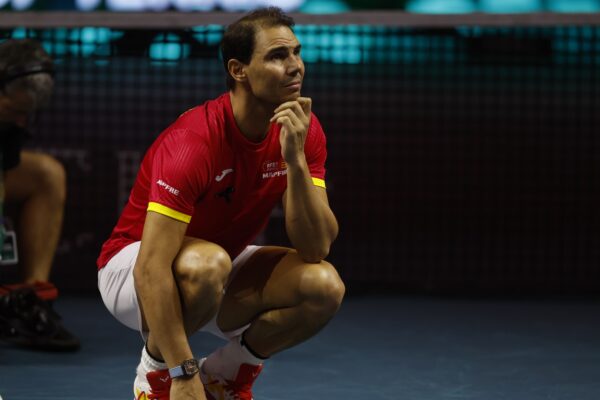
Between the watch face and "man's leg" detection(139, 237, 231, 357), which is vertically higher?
"man's leg" detection(139, 237, 231, 357)

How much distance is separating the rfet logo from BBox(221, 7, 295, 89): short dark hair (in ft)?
0.99

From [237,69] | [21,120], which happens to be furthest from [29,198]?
[237,69]

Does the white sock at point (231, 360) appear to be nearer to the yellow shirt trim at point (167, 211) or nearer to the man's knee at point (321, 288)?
the man's knee at point (321, 288)

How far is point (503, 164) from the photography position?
23.5 feet

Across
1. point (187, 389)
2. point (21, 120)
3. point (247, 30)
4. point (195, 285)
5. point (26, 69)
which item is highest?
point (247, 30)

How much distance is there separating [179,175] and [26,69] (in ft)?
5.42

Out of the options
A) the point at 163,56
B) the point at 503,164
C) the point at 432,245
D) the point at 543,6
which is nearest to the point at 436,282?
the point at 432,245

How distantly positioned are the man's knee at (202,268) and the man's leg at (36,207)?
6.25 feet

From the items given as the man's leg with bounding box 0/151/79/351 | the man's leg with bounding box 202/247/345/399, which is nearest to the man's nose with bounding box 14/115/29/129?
the man's leg with bounding box 0/151/79/351

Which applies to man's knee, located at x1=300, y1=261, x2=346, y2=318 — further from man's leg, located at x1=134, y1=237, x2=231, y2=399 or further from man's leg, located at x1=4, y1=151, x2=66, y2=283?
man's leg, located at x1=4, y1=151, x2=66, y2=283

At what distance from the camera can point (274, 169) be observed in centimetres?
343

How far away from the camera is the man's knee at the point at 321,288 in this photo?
11.0ft

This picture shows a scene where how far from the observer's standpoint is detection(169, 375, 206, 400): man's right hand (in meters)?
3.14

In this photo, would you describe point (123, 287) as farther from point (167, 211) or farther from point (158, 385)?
point (167, 211)
